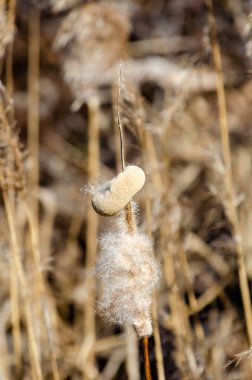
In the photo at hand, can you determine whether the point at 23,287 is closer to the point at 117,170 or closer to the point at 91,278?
the point at 91,278

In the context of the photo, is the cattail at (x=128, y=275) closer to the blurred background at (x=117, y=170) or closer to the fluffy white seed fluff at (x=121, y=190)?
the fluffy white seed fluff at (x=121, y=190)

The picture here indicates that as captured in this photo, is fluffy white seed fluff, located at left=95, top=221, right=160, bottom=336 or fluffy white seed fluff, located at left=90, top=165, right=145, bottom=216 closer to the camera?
fluffy white seed fluff, located at left=90, top=165, right=145, bottom=216

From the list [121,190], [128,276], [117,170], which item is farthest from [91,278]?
[121,190]

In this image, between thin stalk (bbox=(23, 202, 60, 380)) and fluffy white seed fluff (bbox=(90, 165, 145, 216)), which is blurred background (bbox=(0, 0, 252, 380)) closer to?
thin stalk (bbox=(23, 202, 60, 380))

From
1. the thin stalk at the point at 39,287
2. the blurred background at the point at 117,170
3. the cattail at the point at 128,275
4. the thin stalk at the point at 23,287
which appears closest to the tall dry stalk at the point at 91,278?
the blurred background at the point at 117,170

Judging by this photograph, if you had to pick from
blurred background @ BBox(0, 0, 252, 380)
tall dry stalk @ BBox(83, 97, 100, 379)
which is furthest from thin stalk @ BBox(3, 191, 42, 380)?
tall dry stalk @ BBox(83, 97, 100, 379)

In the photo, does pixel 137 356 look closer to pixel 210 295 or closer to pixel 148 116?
pixel 210 295
